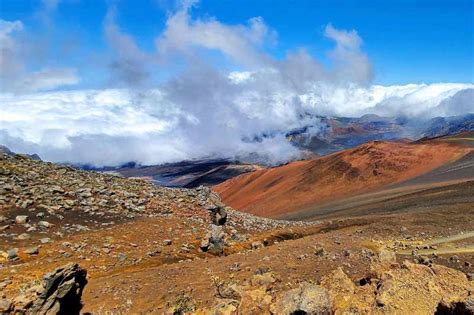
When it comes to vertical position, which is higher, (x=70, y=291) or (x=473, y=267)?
(x=70, y=291)

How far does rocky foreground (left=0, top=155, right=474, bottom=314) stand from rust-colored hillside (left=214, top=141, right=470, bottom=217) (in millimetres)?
37241

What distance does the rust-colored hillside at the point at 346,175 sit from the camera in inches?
2899

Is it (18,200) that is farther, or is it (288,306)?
(18,200)

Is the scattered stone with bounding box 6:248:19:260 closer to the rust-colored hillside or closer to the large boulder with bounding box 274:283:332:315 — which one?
the large boulder with bounding box 274:283:332:315

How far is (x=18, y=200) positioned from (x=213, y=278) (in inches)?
545

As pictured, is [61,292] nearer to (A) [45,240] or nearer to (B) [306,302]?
(B) [306,302]

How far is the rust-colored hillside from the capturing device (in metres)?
73.6

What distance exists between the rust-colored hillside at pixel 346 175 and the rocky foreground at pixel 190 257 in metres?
37.2

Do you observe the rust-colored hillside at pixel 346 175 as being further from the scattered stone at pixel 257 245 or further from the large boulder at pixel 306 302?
the large boulder at pixel 306 302

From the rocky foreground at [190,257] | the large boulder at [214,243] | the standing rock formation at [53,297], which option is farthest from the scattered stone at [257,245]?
the standing rock formation at [53,297]

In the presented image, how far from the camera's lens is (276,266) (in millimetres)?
17406

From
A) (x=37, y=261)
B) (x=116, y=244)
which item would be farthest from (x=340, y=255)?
(x=37, y=261)

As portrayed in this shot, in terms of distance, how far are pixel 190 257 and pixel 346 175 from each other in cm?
6217

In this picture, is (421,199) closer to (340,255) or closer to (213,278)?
(340,255)
